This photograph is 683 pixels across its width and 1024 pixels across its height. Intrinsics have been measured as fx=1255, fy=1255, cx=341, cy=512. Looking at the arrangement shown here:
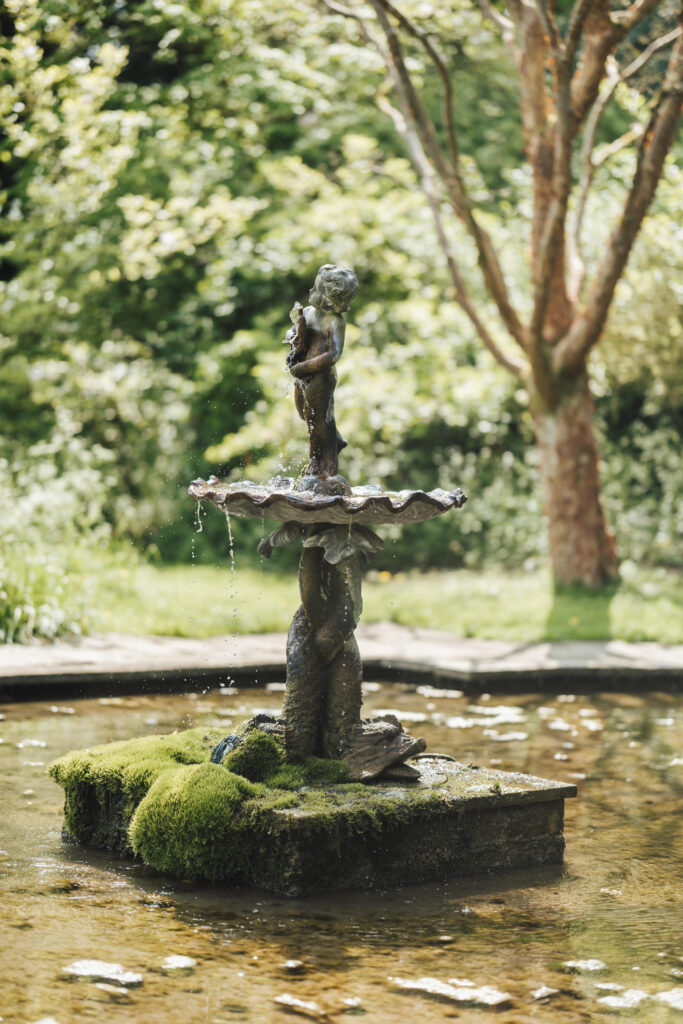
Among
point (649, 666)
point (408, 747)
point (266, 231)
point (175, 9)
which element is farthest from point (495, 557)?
point (408, 747)

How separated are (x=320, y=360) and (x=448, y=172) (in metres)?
7.75

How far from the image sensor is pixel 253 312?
19.5m

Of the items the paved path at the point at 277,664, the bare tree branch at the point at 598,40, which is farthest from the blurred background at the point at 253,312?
the paved path at the point at 277,664

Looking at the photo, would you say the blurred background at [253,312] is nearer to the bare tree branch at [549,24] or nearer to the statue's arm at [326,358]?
the bare tree branch at [549,24]

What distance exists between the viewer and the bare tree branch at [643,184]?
12.1 metres

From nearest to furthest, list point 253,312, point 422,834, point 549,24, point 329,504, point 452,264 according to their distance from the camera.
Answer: point 329,504 < point 422,834 < point 549,24 < point 452,264 < point 253,312

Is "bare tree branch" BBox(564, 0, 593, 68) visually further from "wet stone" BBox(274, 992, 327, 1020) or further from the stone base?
"wet stone" BBox(274, 992, 327, 1020)

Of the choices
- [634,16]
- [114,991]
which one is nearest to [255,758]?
[114,991]

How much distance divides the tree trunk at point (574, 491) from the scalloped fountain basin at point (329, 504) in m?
8.54

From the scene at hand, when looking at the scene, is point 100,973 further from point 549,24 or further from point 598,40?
point 598,40

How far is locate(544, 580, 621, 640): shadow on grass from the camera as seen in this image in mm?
12309

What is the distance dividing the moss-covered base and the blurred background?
9.05m

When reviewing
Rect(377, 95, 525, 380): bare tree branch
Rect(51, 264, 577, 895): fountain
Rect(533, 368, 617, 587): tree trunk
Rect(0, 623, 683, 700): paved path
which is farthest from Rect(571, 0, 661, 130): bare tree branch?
Rect(51, 264, 577, 895): fountain

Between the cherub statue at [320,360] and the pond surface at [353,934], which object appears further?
the cherub statue at [320,360]
